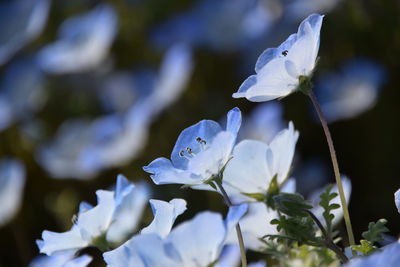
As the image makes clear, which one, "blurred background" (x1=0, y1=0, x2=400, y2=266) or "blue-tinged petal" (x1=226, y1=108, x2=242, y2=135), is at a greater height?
"blue-tinged petal" (x1=226, y1=108, x2=242, y2=135)

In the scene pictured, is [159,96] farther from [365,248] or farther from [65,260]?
[365,248]

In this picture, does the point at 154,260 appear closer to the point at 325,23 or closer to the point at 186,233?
the point at 186,233

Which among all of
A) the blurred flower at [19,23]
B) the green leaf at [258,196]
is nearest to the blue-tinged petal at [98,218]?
the green leaf at [258,196]

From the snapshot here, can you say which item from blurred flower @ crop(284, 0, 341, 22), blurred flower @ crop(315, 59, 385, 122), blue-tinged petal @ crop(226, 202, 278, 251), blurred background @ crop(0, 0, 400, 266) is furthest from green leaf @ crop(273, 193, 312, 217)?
blurred flower @ crop(284, 0, 341, 22)

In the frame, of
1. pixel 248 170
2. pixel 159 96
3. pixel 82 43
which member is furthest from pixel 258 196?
pixel 82 43

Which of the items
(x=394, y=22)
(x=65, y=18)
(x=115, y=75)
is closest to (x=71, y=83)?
(x=115, y=75)

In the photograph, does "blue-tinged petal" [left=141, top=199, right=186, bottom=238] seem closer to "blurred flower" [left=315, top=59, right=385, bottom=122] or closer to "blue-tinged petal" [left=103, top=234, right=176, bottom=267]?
"blue-tinged petal" [left=103, top=234, right=176, bottom=267]

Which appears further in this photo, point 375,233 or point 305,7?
point 305,7
